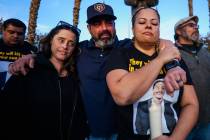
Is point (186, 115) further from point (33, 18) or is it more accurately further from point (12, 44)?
point (33, 18)

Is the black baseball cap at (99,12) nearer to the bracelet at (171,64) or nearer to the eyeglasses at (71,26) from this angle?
the eyeglasses at (71,26)

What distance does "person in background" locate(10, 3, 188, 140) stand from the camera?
3.60 meters

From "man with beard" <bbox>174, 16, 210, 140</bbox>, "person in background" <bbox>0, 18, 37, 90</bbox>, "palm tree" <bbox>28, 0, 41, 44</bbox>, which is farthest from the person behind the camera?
"palm tree" <bbox>28, 0, 41, 44</bbox>

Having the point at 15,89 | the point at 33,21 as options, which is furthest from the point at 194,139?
the point at 33,21

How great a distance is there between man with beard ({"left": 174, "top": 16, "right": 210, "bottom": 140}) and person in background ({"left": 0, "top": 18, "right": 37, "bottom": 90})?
2.72 meters

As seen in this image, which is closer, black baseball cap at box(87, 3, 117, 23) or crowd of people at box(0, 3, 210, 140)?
crowd of people at box(0, 3, 210, 140)

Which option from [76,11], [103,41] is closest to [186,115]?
[103,41]

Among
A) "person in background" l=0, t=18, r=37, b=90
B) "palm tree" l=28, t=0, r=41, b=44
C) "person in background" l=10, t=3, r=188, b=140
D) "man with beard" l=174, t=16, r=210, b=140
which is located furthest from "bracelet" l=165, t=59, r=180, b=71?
"palm tree" l=28, t=0, r=41, b=44

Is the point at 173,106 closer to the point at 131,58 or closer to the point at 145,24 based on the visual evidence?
the point at 131,58

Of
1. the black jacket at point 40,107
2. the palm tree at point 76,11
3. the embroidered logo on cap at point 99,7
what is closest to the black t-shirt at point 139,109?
the black jacket at point 40,107

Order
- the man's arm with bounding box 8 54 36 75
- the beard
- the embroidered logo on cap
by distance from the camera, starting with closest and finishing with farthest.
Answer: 1. the man's arm with bounding box 8 54 36 75
2. the beard
3. the embroidered logo on cap

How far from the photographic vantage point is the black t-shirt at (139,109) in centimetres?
283

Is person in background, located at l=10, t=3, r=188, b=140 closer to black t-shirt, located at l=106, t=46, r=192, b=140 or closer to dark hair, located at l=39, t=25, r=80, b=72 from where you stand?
dark hair, located at l=39, t=25, r=80, b=72

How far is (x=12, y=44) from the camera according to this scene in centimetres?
621
